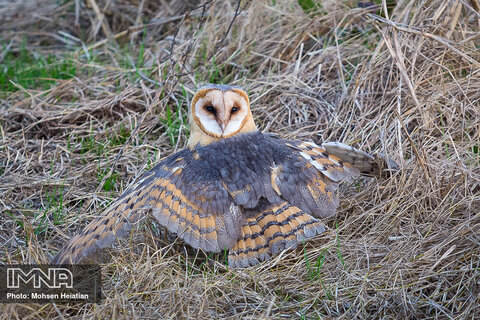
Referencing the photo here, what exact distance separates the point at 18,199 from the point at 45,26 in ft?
11.0

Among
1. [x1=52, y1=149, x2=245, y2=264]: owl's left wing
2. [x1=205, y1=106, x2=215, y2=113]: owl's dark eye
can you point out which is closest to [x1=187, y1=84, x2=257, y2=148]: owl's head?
[x1=205, y1=106, x2=215, y2=113]: owl's dark eye

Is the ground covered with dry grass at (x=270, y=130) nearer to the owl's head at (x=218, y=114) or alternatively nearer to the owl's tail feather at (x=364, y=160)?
the owl's tail feather at (x=364, y=160)

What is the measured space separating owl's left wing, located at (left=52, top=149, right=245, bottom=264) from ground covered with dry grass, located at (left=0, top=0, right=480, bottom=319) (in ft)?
0.54

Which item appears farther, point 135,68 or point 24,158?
point 135,68

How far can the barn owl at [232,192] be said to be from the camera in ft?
11.2

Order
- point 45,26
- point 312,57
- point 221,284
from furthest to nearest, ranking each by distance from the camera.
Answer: point 45,26, point 312,57, point 221,284

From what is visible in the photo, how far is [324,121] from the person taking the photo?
4750mm

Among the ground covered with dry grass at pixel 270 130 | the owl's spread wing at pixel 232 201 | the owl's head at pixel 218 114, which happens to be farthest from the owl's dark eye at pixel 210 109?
the ground covered with dry grass at pixel 270 130

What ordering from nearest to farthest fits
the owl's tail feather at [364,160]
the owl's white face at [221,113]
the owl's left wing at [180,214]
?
the owl's left wing at [180,214] < the owl's white face at [221,113] < the owl's tail feather at [364,160]

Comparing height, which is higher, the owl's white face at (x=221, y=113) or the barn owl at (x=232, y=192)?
the owl's white face at (x=221, y=113)

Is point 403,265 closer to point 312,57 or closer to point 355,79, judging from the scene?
point 355,79

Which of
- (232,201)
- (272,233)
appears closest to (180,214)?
(232,201)

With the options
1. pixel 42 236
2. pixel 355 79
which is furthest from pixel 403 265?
pixel 42 236

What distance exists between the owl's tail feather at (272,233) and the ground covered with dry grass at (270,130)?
0.09 m
